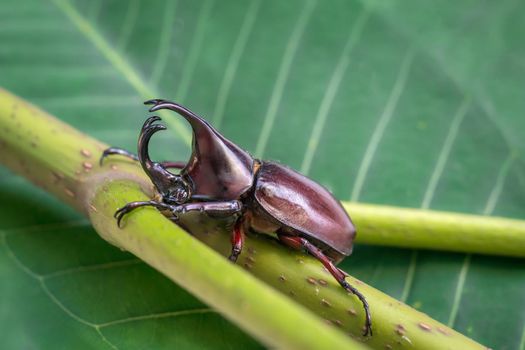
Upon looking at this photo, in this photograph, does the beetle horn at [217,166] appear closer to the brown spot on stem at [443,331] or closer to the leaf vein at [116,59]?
the leaf vein at [116,59]

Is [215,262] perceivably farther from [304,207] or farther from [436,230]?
[436,230]

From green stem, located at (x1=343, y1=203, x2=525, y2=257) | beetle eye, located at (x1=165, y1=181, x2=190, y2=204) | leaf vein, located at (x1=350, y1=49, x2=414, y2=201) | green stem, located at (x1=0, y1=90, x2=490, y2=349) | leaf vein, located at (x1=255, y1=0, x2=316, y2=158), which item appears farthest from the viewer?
leaf vein, located at (x1=255, y1=0, x2=316, y2=158)

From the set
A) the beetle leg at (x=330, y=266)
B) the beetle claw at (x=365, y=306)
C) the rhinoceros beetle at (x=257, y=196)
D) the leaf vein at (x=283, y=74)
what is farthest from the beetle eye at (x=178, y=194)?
the leaf vein at (x=283, y=74)

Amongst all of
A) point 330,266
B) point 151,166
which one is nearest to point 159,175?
point 151,166

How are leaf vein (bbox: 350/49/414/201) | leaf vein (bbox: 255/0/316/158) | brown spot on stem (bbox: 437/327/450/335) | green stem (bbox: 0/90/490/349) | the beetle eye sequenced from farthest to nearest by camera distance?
leaf vein (bbox: 255/0/316/158)
leaf vein (bbox: 350/49/414/201)
the beetle eye
brown spot on stem (bbox: 437/327/450/335)
green stem (bbox: 0/90/490/349)

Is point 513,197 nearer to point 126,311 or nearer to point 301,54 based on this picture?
point 301,54

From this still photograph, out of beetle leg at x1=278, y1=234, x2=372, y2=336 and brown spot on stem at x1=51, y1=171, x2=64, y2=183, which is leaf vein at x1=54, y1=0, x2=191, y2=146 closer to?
brown spot on stem at x1=51, y1=171, x2=64, y2=183

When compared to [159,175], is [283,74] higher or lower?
higher

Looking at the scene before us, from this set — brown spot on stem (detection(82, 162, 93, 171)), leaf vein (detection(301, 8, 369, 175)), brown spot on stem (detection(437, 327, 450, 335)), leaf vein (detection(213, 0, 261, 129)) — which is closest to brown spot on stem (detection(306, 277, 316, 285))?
brown spot on stem (detection(437, 327, 450, 335))
